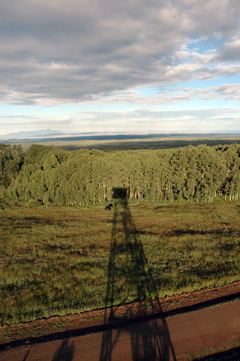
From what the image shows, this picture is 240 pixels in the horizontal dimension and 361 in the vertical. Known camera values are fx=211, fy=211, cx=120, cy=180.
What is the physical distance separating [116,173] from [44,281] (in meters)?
50.0

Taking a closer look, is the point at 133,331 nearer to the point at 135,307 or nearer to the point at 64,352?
the point at 135,307

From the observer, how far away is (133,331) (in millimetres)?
12102

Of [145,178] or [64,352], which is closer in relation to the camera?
[64,352]

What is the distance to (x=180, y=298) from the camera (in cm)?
1529

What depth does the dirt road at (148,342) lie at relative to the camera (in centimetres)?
1070

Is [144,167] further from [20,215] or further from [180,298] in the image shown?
[180,298]

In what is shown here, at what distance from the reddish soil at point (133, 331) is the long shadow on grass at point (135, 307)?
0.16 ft

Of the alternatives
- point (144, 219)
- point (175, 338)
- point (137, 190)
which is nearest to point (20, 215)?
point (144, 219)

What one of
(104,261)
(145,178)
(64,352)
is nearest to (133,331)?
(64,352)

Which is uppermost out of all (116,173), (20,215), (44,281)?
(116,173)

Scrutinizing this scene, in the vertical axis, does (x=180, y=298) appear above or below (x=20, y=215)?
above

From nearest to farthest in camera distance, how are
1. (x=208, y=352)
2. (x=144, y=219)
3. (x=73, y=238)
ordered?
(x=208, y=352) < (x=73, y=238) < (x=144, y=219)

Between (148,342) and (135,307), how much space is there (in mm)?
2981

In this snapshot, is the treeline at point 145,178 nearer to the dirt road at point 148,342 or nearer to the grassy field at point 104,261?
the grassy field at point 104,261
